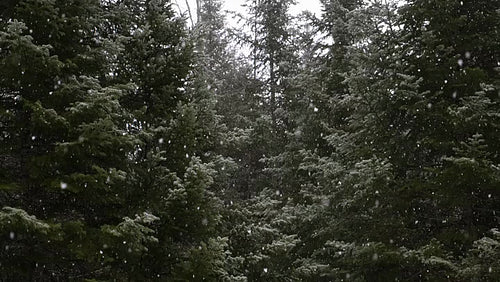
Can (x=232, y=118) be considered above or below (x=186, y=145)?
above

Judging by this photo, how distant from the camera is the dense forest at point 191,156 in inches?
284

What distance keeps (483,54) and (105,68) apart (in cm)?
800

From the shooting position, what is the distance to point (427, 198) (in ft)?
32.6

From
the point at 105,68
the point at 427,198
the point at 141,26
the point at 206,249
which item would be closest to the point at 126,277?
the point at 206,249

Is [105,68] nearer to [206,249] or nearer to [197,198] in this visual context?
[197,198]

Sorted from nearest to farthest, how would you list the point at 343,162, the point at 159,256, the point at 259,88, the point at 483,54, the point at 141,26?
the point at 159,256 < the point at 141,26 < the point at 483,54 < the point at 343,162 < the point at 259,88

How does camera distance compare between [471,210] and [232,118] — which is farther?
[232,118]

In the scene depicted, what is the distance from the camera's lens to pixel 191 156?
9.47 meters

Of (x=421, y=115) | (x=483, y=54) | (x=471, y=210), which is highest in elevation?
(x=483, y=54)

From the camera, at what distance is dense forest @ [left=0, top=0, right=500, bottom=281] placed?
23.7ft

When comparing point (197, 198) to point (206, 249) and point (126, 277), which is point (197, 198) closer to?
point (206, 249)

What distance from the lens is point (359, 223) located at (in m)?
10.9

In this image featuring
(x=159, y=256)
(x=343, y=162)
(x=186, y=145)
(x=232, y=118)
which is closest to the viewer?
(x=159, y=256)

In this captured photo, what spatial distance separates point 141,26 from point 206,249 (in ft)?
15.9
